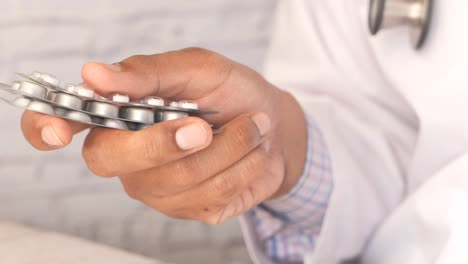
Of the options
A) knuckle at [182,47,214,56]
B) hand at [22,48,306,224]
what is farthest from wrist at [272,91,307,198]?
knuckle at [182,47,214,56]

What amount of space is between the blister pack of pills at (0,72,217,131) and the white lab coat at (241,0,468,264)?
0.77 feet

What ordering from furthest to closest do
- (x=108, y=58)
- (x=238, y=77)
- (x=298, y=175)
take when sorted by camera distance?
(x=108, y=58) → (x=298, y=175) → (x=238, y=77)

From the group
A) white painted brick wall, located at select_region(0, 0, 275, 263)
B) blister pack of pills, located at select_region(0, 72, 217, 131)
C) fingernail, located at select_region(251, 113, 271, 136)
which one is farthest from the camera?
white painted brick wall, located at select_region(0, 0, 275, 263)

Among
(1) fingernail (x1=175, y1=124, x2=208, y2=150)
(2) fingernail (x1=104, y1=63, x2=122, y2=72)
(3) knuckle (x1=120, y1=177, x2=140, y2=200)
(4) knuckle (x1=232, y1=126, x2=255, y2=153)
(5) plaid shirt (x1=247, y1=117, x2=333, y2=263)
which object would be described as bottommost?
(5) plaid shirt (x1=247, y1=117, x2=333, y2=263)

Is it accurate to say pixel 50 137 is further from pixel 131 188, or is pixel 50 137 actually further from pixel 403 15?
pixel 403 15

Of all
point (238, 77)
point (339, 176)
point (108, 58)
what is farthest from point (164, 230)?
point (238, 77)

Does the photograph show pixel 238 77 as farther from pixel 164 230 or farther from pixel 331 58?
pixel 164 230

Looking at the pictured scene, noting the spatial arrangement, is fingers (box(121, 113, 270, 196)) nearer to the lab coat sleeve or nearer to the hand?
the hand

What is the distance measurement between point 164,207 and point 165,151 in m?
0.11

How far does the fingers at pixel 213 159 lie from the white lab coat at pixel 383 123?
0.54 feet

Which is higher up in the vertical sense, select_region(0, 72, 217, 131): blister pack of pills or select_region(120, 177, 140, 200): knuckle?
select_region(0, 72, 217, 131): blister pack of pills

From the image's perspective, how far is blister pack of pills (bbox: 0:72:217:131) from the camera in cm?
31

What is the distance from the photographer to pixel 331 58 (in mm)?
624

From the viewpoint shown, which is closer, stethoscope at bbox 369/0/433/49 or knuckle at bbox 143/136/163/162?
knuckle at bbox 143/136/163/162
